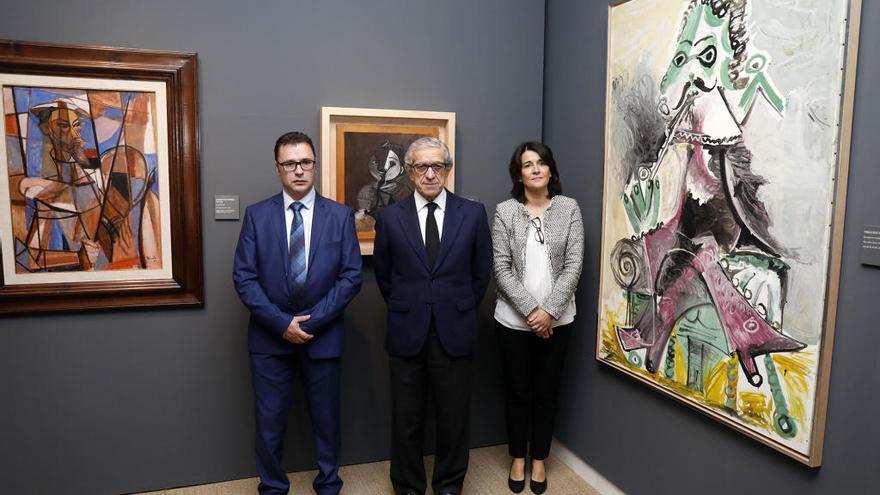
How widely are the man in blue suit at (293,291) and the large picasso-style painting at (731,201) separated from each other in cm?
122

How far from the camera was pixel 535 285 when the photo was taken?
258cm

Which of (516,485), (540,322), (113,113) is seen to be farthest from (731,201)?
(113,113)

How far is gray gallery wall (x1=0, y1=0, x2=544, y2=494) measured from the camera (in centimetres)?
252

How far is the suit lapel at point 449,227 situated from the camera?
7.96 feet

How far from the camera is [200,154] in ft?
8.64

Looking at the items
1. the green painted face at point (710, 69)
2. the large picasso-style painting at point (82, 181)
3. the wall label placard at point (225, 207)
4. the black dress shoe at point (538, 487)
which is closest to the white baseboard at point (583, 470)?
the black dress shoe at point (538, 487)

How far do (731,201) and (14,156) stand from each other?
2797 millimetres

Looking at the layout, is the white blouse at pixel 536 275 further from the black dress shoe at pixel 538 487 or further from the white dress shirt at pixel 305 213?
the white dress shirt at pixel 305 213

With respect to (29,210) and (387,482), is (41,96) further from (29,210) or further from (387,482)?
(387,482)

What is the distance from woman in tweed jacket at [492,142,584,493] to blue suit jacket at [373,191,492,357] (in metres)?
0.18

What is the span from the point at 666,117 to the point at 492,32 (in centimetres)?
116

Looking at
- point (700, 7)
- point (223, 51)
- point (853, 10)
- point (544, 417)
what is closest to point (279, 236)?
point (223, 51)

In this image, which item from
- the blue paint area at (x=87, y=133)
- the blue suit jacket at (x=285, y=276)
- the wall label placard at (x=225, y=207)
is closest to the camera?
the blue suit jacket at (x=285, y=276)

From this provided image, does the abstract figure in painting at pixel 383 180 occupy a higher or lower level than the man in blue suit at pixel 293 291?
higher
